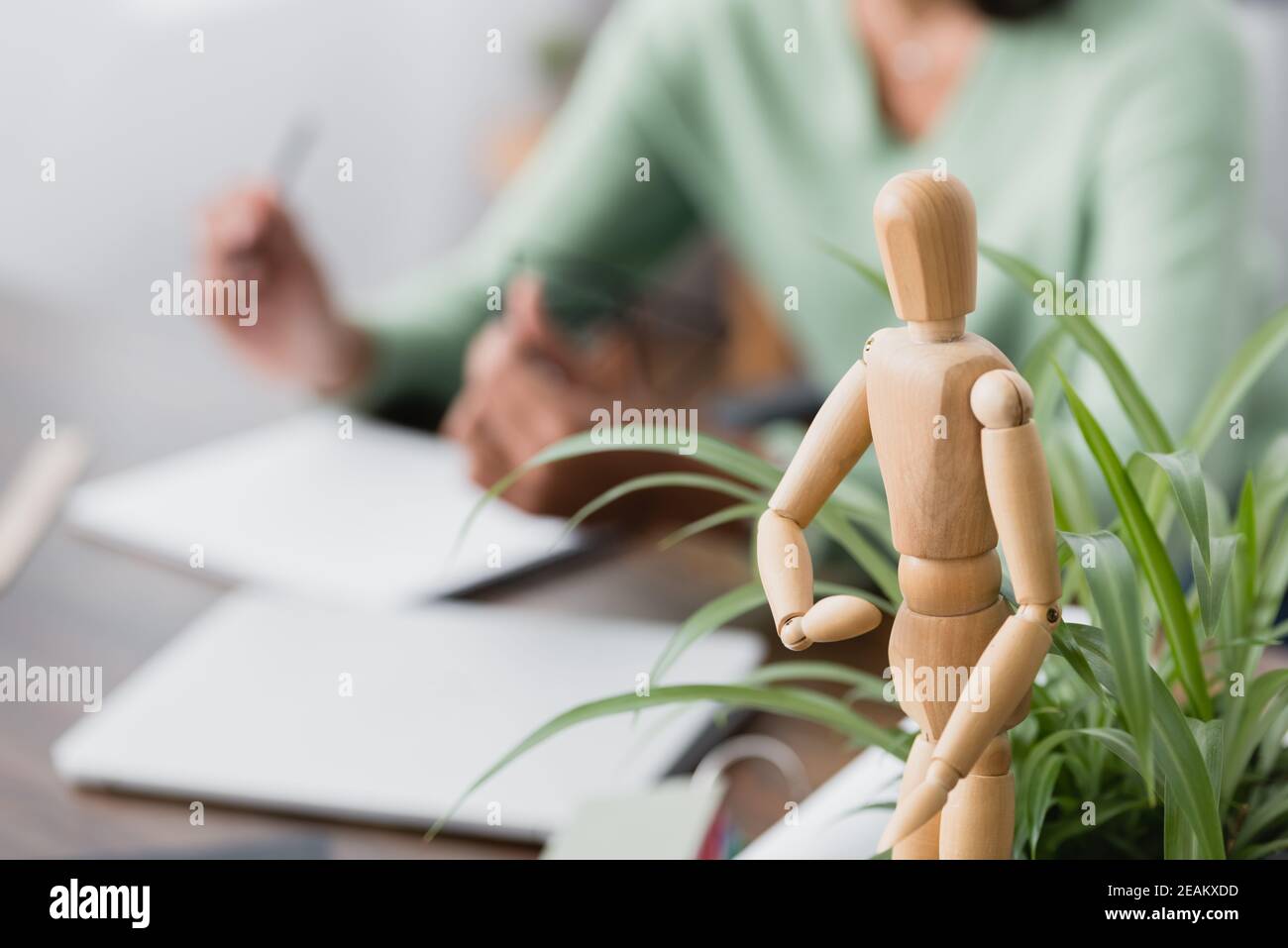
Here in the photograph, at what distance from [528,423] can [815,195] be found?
0.44 m

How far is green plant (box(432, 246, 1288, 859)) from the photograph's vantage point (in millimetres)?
261

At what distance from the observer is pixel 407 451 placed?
2.88 ft

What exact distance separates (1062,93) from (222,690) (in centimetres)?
73

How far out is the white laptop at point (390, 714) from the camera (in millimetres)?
500

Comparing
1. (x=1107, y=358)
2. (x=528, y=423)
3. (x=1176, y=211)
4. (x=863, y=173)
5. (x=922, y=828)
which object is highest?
(x=863, y=173)

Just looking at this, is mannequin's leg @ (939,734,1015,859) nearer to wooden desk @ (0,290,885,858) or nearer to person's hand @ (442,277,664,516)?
wooden desk @ (0,290,885,858)

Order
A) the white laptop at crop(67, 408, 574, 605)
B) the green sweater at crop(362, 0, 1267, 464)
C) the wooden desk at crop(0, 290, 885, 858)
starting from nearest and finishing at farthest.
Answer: the wooden desk at crop(0, 290, 885, 858)
the white laptop at crop(67, 408, 574, 605)
the green sweater at crop(362, 0, 1267, 464)

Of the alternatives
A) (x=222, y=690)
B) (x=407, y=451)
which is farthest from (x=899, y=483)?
(x=407, y=451)

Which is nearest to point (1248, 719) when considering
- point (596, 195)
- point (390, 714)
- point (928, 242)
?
point (928, 242)

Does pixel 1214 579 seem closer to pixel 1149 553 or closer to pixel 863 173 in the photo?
pixel 1149 553

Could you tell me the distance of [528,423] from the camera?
0.76 metres

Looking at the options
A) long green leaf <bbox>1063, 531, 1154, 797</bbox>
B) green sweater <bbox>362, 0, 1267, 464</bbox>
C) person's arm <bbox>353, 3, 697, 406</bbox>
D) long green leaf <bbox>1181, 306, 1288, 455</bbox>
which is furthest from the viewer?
person's arm <bbox>353, 3, 697, 406</bbox>

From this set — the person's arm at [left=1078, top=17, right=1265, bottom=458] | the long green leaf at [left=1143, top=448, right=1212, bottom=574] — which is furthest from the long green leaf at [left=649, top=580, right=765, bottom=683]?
the person's arm at [left=1078, top=17, right=1265, bottom=458]
